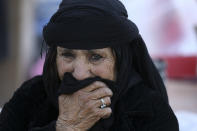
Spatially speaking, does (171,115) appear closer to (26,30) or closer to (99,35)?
(99,35)

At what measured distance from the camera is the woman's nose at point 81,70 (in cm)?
201

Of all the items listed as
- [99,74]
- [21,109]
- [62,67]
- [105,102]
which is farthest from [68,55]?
[21,109]

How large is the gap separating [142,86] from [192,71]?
6143mm

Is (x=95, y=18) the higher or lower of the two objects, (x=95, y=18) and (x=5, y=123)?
the higher

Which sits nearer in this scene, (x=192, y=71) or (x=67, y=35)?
(x=67, y=35)

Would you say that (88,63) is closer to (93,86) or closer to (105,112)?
(93,86)

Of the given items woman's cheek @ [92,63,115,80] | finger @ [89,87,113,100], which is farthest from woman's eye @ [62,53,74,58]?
finger @ [89,87,113,100]

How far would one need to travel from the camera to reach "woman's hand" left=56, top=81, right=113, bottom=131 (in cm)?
199

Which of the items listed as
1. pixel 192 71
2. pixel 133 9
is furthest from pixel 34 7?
pixel 192 71

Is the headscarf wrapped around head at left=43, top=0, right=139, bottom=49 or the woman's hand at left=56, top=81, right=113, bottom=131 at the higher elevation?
the headscarf wrapped around head at left=43, top=0, right=139, bottom=49

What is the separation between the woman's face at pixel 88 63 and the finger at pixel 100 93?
9 cm

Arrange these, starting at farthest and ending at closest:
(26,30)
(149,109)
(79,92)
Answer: (26,30)
(149,109)
(79,92)

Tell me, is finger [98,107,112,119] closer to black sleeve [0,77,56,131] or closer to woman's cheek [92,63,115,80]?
woman's cheek [92,63,115,80]

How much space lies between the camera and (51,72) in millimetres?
2295
